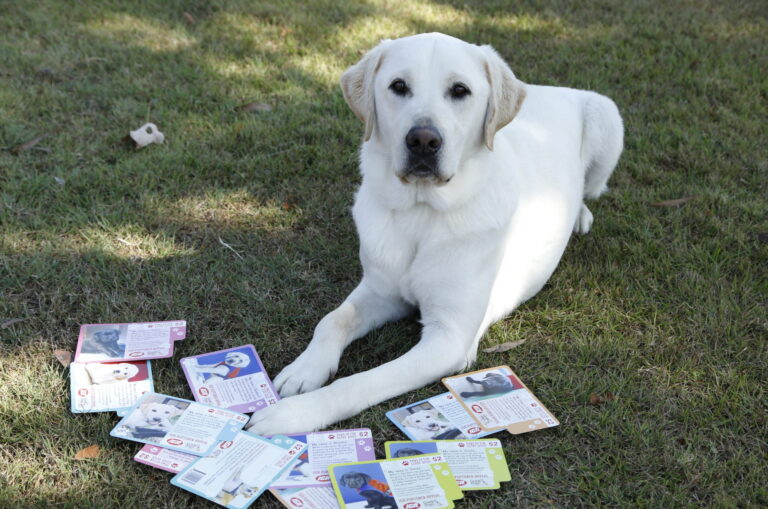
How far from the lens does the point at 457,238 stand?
2879 millimetres

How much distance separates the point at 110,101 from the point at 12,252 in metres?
1.84

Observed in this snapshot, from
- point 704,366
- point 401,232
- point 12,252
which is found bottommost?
point 12,252

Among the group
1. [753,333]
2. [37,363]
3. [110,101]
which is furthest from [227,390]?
[110,101]

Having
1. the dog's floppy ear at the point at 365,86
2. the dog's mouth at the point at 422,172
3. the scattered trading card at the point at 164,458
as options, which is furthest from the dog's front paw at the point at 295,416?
the dog's floppy ear at the point at 365,86

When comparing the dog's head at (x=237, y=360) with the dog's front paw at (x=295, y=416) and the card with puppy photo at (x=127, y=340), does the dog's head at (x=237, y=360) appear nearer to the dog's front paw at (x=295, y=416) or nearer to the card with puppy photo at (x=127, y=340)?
the card with puppy photo at (x=127, y=340)

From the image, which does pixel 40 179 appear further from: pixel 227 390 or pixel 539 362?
pixel 539 362

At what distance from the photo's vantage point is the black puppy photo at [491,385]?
9.05ft

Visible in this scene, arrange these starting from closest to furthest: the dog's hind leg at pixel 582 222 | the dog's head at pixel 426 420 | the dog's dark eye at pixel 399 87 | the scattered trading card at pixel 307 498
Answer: the scattered trading card at pixel 307 498 → the dog's head at pixel 426 420 → the dog's dark eye at pixel 399 87 → the dog's hind leg at pixel 582 222

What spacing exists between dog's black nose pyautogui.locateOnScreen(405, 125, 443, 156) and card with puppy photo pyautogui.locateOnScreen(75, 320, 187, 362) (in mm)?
1278

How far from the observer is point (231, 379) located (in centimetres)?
275

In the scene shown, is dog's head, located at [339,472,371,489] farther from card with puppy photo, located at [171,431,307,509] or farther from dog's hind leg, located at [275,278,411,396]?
dog's hind leg, located at [275,278,411,396]

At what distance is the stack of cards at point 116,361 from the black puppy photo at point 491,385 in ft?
4.06

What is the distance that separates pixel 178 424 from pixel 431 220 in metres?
1.27

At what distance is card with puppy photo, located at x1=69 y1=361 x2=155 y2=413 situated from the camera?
258 centimetres
